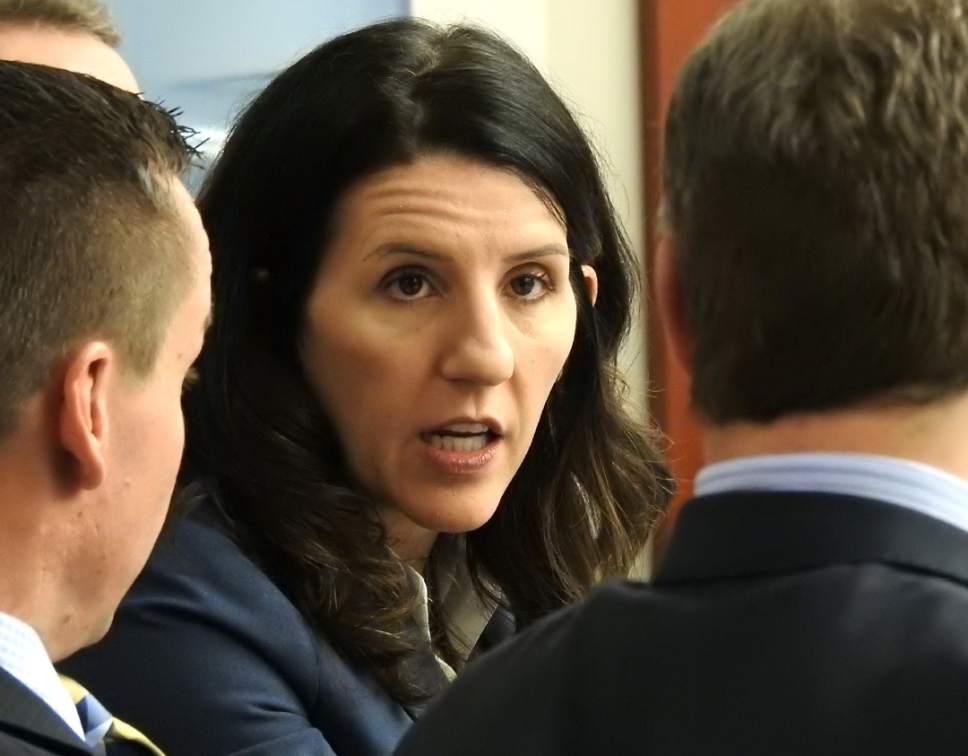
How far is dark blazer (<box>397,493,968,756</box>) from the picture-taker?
0.68 metres

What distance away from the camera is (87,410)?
1.04 m

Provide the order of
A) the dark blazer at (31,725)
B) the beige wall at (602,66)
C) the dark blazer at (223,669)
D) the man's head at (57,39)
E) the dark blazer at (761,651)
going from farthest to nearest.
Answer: the beige wall at (602,66) → the man's head at (57,39) → the dark blazer at (223,669) → the dark blazer at (31,725) → the dark blazer at (761,651)

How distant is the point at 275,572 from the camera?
150cm

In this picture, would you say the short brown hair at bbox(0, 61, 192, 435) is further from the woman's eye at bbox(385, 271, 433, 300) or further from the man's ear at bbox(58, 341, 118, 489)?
the woman's eye at bbox(385, 271, 433, 300)

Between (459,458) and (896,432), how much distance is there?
0.84 meters

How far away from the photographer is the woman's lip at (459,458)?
1.54 meters

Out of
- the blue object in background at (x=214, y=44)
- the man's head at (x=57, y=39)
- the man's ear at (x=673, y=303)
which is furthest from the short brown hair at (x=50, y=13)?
the man's ear at (x=673, y=303)

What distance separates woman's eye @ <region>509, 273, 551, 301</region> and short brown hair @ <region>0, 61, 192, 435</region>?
49cm

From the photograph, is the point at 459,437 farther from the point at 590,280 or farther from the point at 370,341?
the point at 590,280

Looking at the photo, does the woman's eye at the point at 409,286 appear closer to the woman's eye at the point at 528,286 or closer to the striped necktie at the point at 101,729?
the woman's eye at the point at 528,286

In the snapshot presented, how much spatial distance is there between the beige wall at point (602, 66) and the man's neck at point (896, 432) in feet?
7.22

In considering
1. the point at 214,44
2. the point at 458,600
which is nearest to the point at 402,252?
the point at 458,600

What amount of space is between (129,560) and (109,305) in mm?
167

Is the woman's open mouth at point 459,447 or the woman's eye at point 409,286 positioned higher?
the woman's eye at point 409,286
